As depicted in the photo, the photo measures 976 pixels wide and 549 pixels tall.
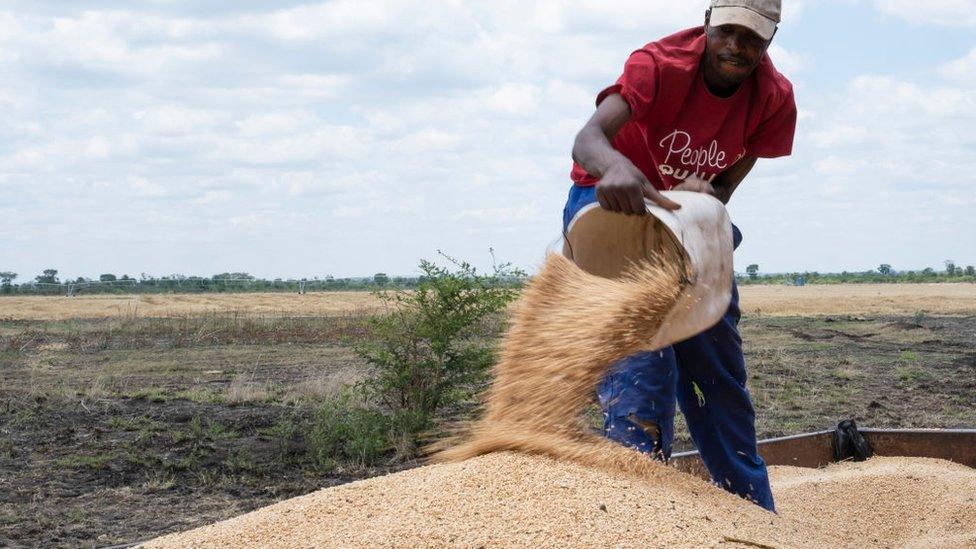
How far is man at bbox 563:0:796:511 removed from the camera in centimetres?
346

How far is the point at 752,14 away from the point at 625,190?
82 cm

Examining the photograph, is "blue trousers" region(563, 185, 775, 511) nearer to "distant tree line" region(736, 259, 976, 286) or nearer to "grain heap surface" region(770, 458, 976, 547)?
"grain heap surface" region(770, 458, 976, 547)

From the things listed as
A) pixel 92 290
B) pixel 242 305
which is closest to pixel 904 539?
pixel 242 305

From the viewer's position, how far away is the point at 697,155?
3748mm

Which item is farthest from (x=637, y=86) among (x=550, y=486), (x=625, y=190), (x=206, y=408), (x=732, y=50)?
(x=206, y=408)

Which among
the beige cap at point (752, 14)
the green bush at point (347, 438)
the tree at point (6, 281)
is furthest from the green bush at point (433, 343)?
the tree at point (6, 281)

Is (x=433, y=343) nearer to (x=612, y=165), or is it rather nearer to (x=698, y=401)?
(x=698, y=401)

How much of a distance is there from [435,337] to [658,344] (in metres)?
3.84

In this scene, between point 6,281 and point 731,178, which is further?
point 6,281

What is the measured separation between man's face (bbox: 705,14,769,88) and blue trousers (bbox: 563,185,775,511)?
0.60m

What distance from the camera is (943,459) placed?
18.3 feet

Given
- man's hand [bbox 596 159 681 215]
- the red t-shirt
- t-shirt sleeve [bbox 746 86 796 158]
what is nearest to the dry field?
t-shirt sleeve [bbox 746 86 796 158]

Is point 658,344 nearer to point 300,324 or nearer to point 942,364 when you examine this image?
point 942,364

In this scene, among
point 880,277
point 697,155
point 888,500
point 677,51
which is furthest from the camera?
point 880,277
